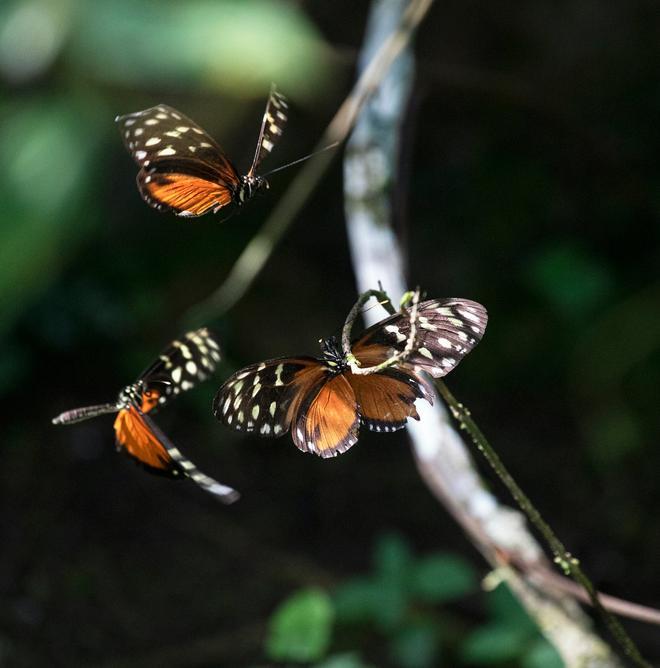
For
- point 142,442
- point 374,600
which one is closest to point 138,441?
point 142,442

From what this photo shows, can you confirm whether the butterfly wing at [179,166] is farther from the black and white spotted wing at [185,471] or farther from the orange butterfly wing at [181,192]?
the black and white spotted wing at [185,471]

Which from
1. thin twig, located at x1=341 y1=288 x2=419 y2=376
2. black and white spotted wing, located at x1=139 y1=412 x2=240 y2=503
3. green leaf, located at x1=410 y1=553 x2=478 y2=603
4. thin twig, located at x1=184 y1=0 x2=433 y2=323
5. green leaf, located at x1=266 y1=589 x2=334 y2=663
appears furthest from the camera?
green leaf, located at x1=410 y1=553 x2=478 y2=603

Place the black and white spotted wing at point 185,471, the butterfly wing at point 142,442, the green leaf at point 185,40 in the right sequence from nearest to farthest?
the black and white spotted wing at point 185,471 < the butterfly wing at point 142,442 < the green leaf at point 185,40

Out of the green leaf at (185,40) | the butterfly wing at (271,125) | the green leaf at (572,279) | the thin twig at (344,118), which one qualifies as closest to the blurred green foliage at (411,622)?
the thin twig at (344,118)

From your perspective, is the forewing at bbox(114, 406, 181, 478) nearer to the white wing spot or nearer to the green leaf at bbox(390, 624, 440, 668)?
the white wing spot

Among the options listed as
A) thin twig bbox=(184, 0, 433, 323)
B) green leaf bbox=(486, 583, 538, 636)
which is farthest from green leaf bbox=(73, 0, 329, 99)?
green leaf bbox=(486, 583, 538, 636)

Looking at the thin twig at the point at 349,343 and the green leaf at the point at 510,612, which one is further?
the green leaf at the point at 510,612
